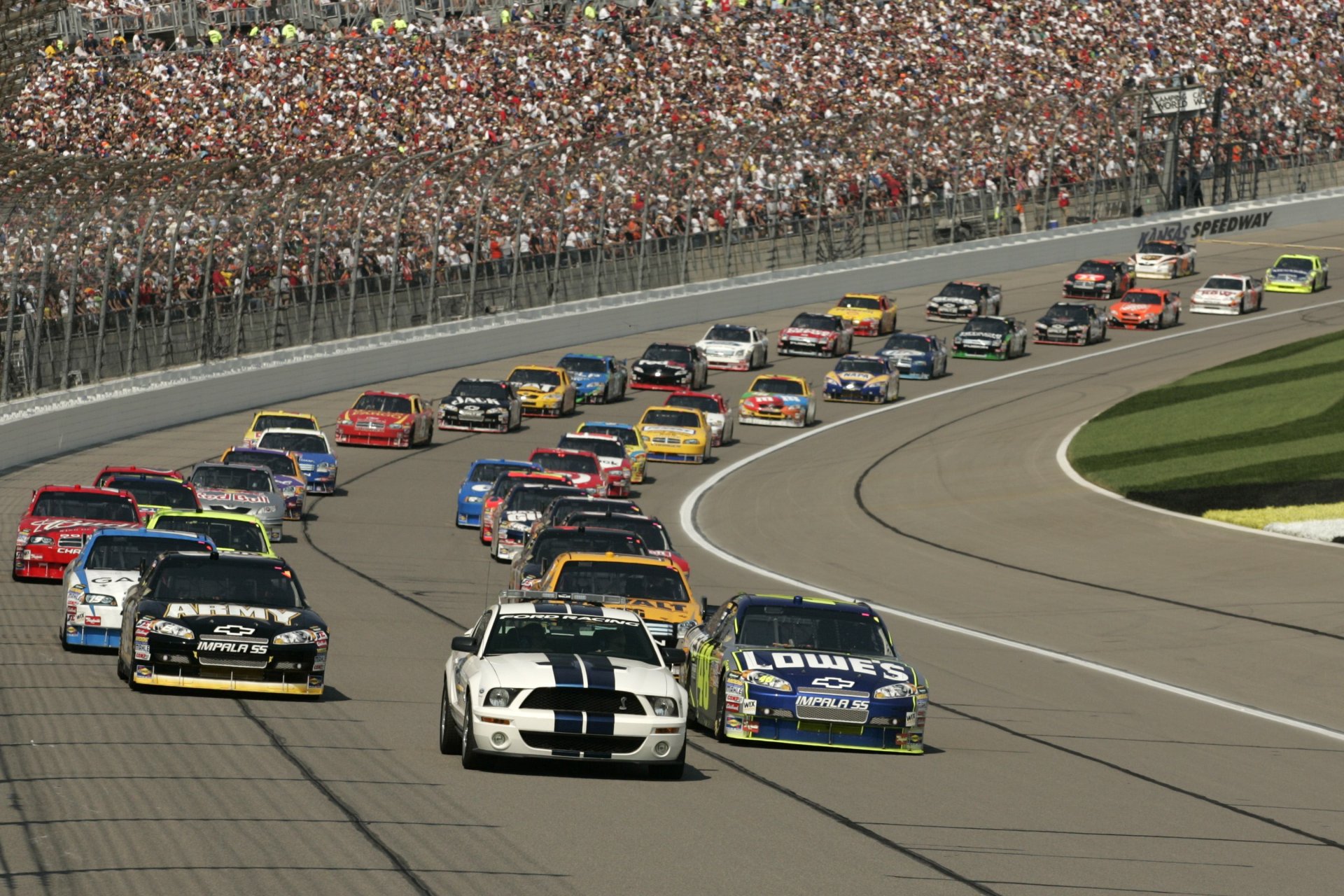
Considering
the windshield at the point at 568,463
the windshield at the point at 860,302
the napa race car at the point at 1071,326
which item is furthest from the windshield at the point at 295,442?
the napa race car at the point at 1071,326

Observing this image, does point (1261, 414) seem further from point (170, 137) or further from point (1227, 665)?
point (170, 137)

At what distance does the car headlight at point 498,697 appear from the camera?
43.2ft

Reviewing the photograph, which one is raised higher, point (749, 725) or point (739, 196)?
point (739, 196)

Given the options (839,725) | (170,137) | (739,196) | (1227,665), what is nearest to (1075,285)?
(739,196)

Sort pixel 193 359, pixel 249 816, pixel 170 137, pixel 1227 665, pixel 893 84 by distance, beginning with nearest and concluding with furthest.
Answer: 1. pixel 249 816
2. pixel 1227 665
3. pixel 193 359
4. pixel 170 137
5. pixel 893 84

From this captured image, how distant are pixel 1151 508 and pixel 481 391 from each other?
1699 centimetres

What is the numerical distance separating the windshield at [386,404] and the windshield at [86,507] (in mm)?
17953

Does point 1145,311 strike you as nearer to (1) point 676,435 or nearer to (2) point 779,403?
A: (2) point 779,403

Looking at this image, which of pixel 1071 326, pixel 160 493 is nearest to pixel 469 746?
pixel 160 493

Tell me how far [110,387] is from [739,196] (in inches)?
884

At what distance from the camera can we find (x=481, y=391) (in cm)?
4588

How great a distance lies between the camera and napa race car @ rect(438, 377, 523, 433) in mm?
45531

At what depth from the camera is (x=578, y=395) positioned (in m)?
50.2

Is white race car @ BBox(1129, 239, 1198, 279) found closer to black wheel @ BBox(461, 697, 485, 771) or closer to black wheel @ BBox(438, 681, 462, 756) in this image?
black wheel @ BBox(438, 681, 462, 756)
